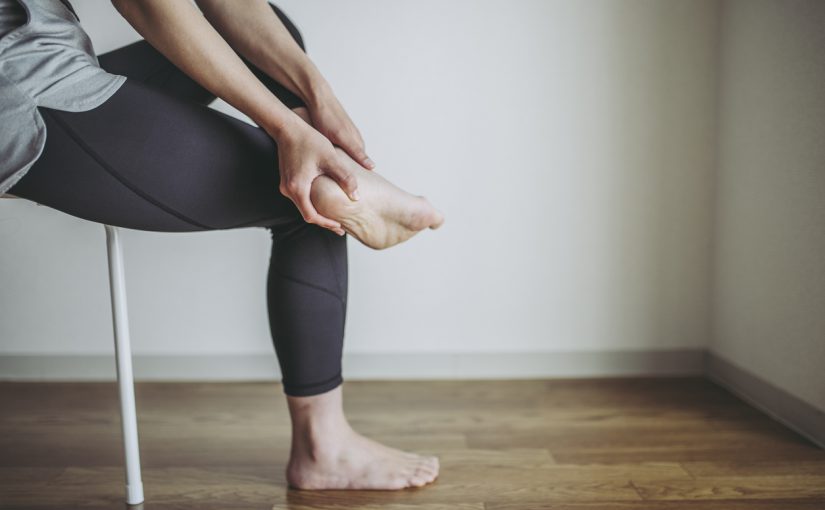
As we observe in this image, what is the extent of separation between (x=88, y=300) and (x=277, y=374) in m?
0.52

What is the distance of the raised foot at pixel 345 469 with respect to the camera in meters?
0.93

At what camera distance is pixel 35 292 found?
152 cm

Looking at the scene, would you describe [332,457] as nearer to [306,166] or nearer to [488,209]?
[306,166]

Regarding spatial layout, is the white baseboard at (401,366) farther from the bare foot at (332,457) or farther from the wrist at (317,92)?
the wrist at (317,92)

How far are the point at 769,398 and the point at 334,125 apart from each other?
1.08 m

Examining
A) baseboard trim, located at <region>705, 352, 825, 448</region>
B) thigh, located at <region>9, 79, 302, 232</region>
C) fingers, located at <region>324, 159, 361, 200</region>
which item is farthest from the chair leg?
baseboard trim, located at <region>705, 352, 825, 448</region>

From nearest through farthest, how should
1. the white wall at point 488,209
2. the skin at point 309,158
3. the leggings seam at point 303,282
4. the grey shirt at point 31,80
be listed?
the grey shirt at point 31,80
the skin at point 309,158
the leggings seam at point 303,282
the white wall at point 488,209

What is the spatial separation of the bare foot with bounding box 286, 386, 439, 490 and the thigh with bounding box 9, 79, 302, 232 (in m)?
0.31

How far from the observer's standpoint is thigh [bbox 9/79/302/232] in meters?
0.69

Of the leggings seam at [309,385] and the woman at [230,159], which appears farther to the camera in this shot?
the leggings seam at [309,385]

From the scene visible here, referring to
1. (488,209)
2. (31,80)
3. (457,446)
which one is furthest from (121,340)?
(488,209)

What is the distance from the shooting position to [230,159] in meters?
0.77

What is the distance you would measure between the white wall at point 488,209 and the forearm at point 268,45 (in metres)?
0.54

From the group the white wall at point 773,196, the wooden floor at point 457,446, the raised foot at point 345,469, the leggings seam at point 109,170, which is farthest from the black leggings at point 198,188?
the white wall at point 773,196
